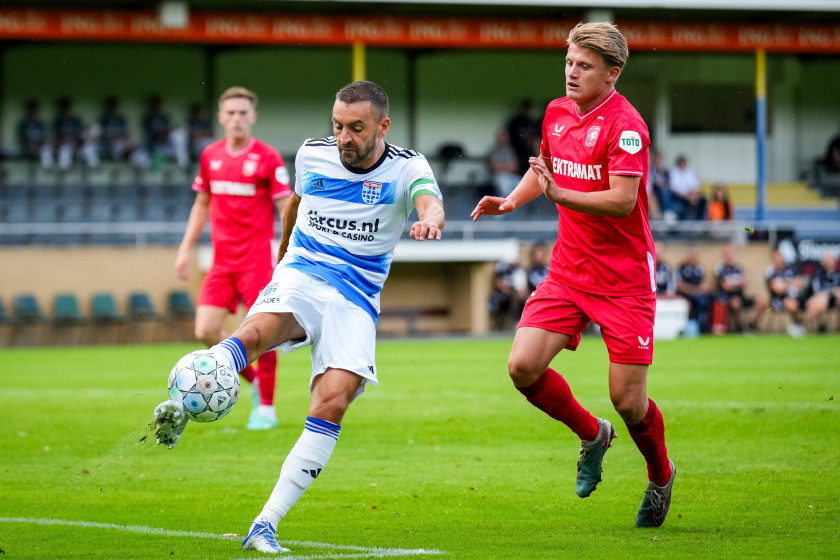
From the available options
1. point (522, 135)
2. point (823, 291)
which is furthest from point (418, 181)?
point (522, 135)

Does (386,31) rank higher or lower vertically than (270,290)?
higher

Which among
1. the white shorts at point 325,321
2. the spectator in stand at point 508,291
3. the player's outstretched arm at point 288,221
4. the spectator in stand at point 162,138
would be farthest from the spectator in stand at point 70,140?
the white shorts at point 325,321

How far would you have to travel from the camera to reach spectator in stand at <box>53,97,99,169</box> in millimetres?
26747

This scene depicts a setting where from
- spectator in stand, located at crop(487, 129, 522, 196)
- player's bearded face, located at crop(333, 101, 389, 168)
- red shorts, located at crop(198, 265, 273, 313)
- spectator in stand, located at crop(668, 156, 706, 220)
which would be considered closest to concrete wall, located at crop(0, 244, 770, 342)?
spectator in stand, located at crop(668, 156, 706, 220)

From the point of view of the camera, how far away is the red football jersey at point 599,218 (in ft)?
19.3

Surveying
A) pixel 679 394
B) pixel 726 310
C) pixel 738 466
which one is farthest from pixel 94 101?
pixel 738 466

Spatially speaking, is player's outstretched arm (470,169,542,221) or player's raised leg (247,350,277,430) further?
player's raised leg (247,350,277,430)

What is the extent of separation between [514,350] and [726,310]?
20.8 metres

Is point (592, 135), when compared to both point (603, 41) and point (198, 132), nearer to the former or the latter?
point (603, 41)

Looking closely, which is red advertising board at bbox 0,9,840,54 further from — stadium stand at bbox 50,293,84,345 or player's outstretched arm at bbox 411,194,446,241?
player's outstretched arm at bbox 411,194,446,241

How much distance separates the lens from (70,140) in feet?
88.8

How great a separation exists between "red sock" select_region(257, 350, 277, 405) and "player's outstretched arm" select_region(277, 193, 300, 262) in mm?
3384

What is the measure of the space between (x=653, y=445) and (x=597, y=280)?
88 centimetres

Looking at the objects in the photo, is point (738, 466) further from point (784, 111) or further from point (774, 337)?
point (784, 111)
